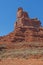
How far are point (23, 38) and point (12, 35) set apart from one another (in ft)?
13.8

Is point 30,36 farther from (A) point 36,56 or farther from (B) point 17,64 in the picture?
(B) point 17,64

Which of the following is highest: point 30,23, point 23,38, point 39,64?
point 30,23

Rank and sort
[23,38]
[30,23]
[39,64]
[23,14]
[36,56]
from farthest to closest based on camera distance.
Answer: [23,14] < [30,23] < [23,38] < [36,56] < [39,64]

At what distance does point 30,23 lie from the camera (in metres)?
71.6

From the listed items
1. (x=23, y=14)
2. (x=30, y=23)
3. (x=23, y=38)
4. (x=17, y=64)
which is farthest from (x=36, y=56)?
(x=23, y=14)

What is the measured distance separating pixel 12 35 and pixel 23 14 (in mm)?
19777

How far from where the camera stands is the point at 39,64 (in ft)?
66.6

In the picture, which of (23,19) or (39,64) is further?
(23,19)

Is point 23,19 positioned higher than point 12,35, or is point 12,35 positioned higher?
point 23,19

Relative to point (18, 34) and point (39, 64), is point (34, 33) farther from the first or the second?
point (39, 64)

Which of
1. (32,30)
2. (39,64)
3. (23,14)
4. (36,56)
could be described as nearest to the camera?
(39,64)

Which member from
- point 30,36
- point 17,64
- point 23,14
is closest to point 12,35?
point 30,36

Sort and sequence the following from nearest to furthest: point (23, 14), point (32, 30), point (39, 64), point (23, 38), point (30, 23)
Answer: point (39, 64) → point (23, 38) → point (32, 30) → point (30, 23) → point (23, 14)

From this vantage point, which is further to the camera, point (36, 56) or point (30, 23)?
point (30, 23)
